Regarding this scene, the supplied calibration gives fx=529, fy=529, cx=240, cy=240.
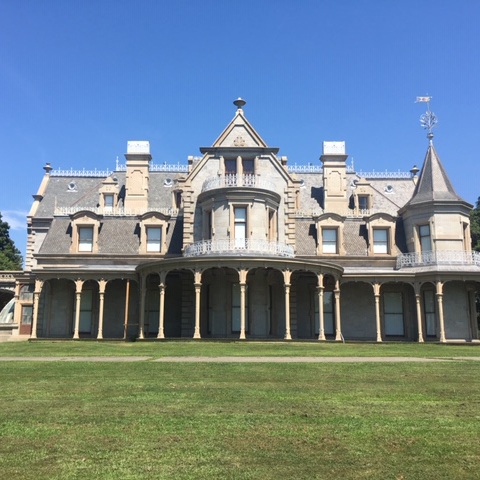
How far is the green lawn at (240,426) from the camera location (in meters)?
5.69

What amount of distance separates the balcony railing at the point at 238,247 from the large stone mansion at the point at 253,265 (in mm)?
85

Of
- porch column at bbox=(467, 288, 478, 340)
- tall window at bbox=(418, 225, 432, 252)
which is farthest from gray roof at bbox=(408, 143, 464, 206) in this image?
porch column at bbox=(467, 288, 478, 340)

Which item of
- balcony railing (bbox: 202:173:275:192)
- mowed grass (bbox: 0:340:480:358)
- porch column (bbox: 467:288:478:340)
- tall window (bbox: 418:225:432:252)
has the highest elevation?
balcony railing (bbox: 202:173:275:192)

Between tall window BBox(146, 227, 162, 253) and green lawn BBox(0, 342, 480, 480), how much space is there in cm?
2431

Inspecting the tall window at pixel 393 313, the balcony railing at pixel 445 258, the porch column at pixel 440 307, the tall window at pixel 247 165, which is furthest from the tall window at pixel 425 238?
the tall window at pixel 247 165

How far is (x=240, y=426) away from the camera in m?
7.26

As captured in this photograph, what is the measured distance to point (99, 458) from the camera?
5.94 m

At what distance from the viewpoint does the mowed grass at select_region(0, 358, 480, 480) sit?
5.69m

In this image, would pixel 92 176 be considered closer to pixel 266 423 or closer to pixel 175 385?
pixel 175 385

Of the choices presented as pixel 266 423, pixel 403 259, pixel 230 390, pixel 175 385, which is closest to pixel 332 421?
pixel 266 423

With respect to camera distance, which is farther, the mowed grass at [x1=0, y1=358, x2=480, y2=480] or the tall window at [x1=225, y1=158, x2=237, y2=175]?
the tall window at [x1=225, y1=158, x2=237, y2=175]

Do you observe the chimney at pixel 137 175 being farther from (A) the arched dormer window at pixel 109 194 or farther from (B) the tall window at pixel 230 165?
(B) the tall window at pixel 230 165

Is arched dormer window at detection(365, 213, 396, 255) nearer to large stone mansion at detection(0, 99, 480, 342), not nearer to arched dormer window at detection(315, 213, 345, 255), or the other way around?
large stone mansion at detection(0, 99, 480, 342)

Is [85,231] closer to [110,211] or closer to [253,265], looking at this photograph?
[110,211]
